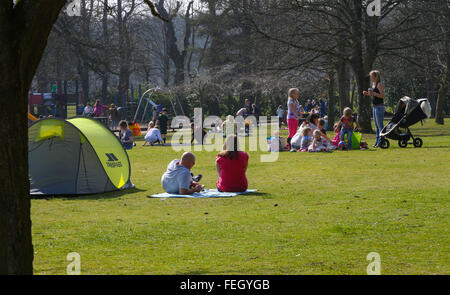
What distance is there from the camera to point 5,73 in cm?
515

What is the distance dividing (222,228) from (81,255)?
2.12m

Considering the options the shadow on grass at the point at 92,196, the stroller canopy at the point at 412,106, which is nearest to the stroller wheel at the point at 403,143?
the stroller canopy at the point at 412,106

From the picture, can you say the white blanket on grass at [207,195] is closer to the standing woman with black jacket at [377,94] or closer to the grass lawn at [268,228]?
the grass lawn at [268,228]

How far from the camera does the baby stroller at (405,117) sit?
21.2 metres

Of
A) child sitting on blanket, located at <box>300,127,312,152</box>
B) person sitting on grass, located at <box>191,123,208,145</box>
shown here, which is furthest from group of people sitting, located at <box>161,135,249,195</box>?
person sitting on grass, located at <box>191,123,208,145</box>

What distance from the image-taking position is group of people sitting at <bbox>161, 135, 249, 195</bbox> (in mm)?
12500

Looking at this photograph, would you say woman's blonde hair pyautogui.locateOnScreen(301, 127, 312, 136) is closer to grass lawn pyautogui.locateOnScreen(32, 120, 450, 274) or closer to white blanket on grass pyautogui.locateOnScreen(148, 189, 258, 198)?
grass lawn pyautogui.locateOnScreen(32, 120, 450, 274)

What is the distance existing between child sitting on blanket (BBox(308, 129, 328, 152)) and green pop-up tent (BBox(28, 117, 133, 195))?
9123 mm

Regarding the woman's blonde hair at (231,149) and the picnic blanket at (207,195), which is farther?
the woman's blonde hair at (231,149)

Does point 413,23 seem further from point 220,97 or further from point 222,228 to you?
A: point 220,97

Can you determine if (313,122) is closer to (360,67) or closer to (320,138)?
(320,138)

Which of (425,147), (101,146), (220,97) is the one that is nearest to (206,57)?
(220,97)

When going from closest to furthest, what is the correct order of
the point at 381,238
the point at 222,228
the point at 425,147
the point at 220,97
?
Answer: the point at 381,238
the point at 222,228
the point at 425,147
the point at 220,97
